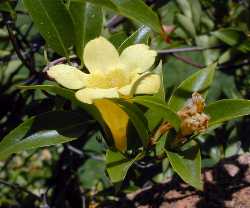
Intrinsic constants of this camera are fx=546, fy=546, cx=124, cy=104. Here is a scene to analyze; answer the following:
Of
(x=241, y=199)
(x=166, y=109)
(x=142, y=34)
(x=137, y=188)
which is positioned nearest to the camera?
(x=166, y=109)

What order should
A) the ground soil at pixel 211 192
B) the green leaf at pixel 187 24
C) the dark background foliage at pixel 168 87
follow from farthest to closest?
the green leaf at pixel 187 24
the dark background foliage at pixel 168 87
the ground soil at pixel 211 192

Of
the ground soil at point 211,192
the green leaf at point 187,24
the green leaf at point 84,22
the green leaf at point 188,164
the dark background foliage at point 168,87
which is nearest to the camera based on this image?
the green leaf at point 188,164

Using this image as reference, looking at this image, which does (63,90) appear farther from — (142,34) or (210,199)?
(210,199)

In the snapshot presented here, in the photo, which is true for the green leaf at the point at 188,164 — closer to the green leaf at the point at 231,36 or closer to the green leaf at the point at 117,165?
the green leaf at the point at 117,165

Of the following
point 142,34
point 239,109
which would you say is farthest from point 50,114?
point 239,109

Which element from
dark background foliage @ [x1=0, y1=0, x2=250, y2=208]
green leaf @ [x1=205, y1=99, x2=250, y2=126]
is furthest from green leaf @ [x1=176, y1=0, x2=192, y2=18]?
green leaf @ [x1=205, y1=99, x2=250, y2=126]

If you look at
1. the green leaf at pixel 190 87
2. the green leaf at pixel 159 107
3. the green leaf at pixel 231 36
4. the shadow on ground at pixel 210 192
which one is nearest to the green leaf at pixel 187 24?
the green leaf at pixel 231 36

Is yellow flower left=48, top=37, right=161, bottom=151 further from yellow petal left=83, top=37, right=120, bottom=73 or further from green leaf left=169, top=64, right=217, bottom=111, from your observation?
green leaf left=169, top=64, right=217, bottom=111
